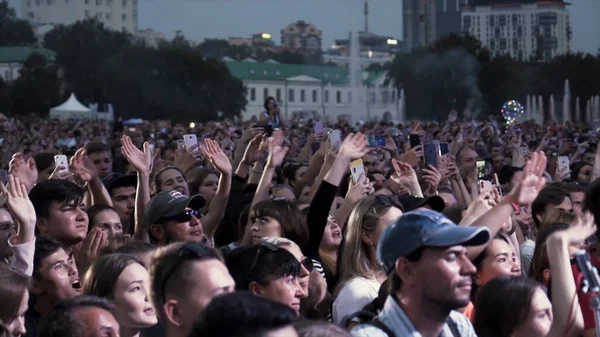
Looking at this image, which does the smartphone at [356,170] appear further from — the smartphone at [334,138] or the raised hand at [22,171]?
the raised hand at [22,171]

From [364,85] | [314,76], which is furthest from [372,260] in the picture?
[314,76]

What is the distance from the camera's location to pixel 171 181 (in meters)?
9.51

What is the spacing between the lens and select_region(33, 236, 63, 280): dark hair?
256 inches

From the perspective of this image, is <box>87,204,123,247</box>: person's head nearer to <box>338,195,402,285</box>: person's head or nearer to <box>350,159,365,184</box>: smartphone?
<box>338,195,402,285</box>: person's head

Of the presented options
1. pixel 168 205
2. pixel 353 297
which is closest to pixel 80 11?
pixel 168 205

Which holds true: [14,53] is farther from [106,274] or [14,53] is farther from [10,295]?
[10,295]

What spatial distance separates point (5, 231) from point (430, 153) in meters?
4.21

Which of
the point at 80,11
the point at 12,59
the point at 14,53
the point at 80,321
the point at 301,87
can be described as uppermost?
the point at 80,11

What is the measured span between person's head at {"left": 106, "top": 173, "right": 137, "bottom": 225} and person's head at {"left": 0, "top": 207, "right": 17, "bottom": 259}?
1.95m

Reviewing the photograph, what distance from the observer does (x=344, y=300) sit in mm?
6324

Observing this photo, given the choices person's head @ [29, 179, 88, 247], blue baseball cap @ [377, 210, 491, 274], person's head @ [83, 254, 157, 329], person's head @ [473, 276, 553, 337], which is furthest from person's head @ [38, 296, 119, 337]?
person's head @ [29, 179, 88, 247]

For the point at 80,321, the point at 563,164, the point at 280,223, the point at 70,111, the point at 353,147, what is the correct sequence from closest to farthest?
the point at 80,321 < the point at 280,223 < the point at 353,147 < the point at 563,164 < the point at 70,111

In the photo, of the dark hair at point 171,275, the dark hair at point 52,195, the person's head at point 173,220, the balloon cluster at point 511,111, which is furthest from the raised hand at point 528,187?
the balloon cluster at point 511,111

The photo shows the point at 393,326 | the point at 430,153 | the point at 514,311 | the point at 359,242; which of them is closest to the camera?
the point at 393,326
